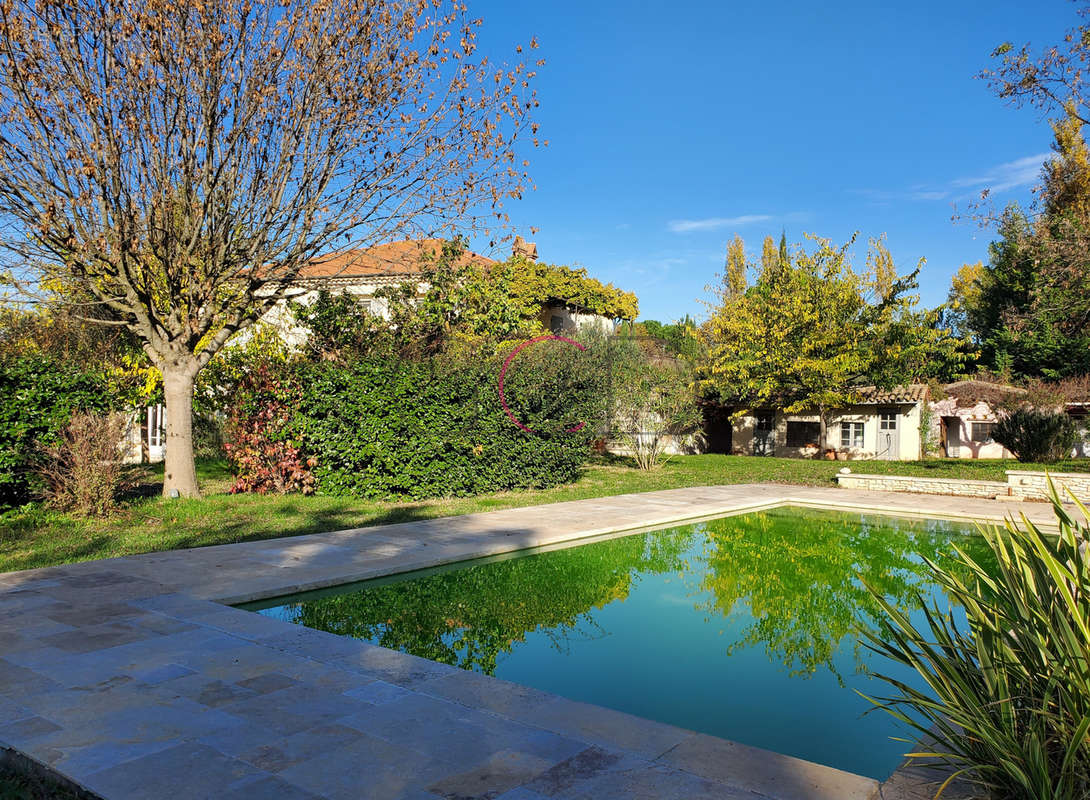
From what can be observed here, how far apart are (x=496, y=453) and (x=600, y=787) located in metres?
12.1

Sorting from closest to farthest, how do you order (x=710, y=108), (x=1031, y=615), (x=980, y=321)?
1. (x=1031, y=615)
2. (x=710, y=108)
3. (x=980, y=321)

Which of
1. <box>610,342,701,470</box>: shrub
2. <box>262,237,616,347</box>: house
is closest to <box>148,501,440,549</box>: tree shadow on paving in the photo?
<box>262,237,616,347</box>: house

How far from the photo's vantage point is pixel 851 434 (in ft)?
113

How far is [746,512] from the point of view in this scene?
14.8m

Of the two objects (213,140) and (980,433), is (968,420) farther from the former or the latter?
(213,140)

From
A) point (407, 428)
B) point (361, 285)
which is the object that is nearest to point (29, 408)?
point (407, 428)

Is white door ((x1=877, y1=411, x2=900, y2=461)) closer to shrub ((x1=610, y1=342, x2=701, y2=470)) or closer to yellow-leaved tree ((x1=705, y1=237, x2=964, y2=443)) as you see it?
yellow-leaved tree ((x1=705, y1=237, x2=964, y2=443))

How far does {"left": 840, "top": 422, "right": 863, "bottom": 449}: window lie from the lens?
34281 millimetres

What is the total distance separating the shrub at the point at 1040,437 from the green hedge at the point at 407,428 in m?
18.7

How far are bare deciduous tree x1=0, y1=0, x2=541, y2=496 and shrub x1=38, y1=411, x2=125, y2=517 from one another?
1.78 meters

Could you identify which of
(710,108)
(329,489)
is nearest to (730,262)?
(710,108)

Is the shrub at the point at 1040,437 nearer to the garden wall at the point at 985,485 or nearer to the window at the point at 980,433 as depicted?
the garden wall at the point at 985,485

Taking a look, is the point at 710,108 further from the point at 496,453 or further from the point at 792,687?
the point at 792,687

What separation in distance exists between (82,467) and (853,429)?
3160cm
